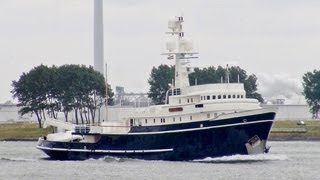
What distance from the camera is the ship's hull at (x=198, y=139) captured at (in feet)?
454

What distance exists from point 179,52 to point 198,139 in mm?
12320

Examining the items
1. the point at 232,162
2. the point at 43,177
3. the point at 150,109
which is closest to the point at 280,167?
the point at 232,162

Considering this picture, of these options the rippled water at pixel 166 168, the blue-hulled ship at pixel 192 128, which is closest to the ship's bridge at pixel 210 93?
the blue-hulled ship at pixel 192 128

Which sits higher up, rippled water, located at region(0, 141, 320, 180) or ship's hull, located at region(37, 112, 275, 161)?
ship's hull, located at region(37, 112, 275, 161)

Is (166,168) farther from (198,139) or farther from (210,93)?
(210,93)

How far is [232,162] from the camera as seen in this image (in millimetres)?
138125

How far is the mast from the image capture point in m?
146

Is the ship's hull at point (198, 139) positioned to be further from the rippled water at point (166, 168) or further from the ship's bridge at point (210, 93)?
the ship's bridge at point (210, 93)

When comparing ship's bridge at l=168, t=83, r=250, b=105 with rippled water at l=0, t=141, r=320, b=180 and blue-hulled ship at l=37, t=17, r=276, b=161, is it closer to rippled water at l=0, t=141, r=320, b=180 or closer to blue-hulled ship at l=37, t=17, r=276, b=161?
blue-hulled ship at l=37, t=17, r=276, b=161

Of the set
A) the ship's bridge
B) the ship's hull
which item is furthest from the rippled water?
the ship's bridge

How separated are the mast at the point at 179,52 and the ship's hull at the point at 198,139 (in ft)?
26.7

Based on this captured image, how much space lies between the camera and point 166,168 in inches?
5069

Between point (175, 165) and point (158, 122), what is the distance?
339 inches

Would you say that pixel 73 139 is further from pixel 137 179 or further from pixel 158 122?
pixel 137 179
